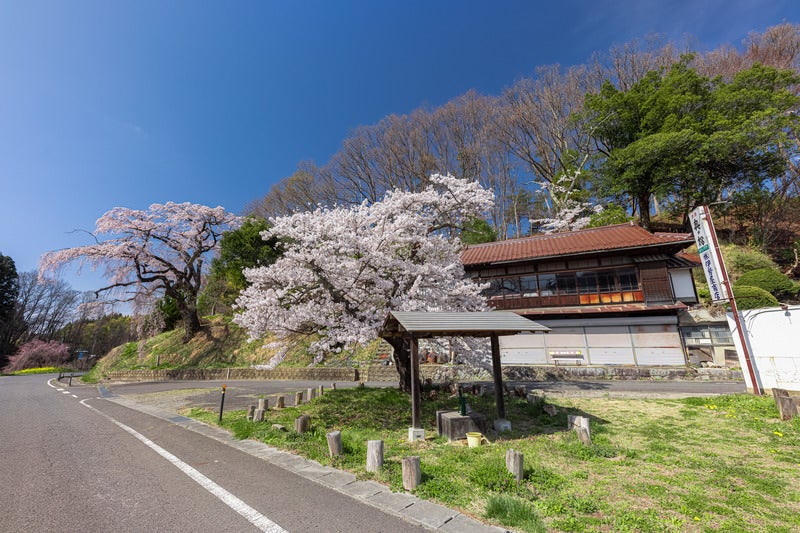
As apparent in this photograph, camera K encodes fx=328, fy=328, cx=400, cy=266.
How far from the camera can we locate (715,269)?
11273 millimetres

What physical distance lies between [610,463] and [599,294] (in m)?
17.4

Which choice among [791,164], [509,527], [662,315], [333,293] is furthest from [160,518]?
[791,164]

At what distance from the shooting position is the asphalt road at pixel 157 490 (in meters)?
4.17

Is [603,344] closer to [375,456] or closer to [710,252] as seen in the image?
[710,252]

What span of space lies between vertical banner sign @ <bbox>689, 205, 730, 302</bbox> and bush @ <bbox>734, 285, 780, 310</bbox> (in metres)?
5.62

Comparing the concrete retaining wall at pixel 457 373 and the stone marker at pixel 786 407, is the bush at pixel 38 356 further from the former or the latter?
the stone marker at pixel 786 407

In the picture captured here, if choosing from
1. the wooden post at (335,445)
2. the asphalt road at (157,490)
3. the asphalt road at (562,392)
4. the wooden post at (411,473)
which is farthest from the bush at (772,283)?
the asphalt road at (157,490)

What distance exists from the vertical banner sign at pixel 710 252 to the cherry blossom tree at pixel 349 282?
8080 millimetres

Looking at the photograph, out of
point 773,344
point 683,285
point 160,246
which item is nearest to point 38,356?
point 160,246

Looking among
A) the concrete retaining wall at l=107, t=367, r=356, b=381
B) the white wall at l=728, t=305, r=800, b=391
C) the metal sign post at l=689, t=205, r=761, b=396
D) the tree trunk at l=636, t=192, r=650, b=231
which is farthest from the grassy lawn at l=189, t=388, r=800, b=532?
the tree trunk at l=636, t=192, r=650, b=231

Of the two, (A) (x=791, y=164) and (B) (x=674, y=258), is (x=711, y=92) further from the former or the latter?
(B) (x=674, y=258)

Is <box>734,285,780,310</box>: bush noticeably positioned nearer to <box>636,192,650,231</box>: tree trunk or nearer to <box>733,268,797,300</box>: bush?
<box>733,268,797,300</box>: bush

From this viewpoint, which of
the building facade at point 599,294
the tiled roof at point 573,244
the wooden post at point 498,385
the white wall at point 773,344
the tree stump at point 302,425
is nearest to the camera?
the tree stump at point 302,425

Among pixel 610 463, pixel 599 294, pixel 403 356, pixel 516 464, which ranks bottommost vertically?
pixel 610 463
